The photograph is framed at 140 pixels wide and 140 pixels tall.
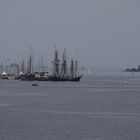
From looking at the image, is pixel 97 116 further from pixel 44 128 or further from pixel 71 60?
pixel 71 60

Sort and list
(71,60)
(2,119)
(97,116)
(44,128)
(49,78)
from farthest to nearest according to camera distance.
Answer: (49,78) < (71,60) < (97,116) < (2,119) < (44,128)

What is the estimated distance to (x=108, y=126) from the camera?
43.6 metres

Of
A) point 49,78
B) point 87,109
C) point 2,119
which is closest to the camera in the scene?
point 2,119

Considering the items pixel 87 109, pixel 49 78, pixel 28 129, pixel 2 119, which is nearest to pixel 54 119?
pixel 2 119

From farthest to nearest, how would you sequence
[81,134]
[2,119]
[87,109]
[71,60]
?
[71,60]
[87,109]
[2,119]
[81,134]

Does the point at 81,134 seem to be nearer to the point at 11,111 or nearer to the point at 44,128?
the point at 44,128

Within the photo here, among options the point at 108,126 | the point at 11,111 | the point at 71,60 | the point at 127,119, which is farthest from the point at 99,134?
the point at 71,60

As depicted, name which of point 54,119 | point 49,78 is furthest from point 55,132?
point 49,78

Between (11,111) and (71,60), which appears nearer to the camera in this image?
(11,111)

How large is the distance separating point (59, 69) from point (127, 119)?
350 feet

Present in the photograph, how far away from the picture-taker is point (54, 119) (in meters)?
48.5

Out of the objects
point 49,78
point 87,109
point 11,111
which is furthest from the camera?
point 49,78

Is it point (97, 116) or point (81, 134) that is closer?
point (81, 134)

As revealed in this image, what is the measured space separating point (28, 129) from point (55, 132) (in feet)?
7.05
